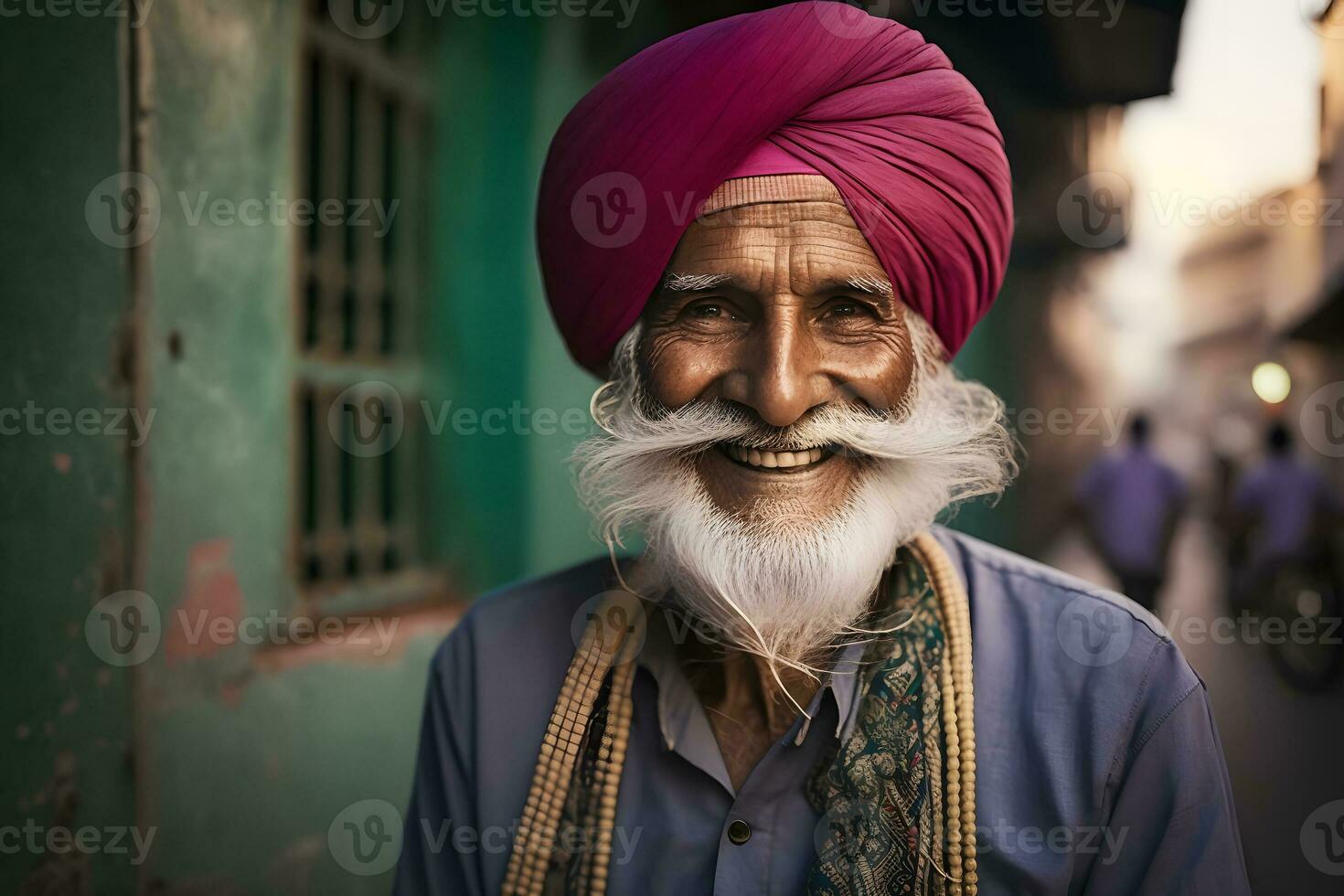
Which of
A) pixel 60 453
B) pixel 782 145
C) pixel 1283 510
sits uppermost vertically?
pixel 782 145

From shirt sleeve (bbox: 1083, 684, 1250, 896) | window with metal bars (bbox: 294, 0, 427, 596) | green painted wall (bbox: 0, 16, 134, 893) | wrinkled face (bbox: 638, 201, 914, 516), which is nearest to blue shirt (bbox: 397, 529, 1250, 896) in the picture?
shirt sleeve (bbox: 1083, 684, 1250, 896)

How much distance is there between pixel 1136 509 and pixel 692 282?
17.3 feet

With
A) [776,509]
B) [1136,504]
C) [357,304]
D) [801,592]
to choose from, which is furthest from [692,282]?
[1136,504]

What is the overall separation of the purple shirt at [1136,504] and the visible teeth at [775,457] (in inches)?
200

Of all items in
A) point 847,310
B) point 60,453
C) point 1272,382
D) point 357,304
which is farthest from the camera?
point 1272,382

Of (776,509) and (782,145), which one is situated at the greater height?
(782,145)

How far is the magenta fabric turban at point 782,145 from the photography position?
161 centimetres

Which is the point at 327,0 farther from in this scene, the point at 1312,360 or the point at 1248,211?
the point at 1312,360

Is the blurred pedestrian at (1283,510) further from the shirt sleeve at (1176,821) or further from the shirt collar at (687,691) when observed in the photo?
the shirt collar at (687,691)

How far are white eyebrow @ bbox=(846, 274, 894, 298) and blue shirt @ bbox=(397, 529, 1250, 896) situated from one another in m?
0.59

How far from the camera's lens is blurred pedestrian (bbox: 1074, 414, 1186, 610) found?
19.2 ft

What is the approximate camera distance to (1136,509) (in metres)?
5.86

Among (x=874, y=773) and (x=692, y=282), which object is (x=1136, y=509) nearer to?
(x=874, y=773)

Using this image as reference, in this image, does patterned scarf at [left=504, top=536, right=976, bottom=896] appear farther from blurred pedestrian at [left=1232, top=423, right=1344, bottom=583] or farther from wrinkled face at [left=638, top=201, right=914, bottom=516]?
blurred pedestrian at [left=1232, top=423, right=1344, bottom=583]
